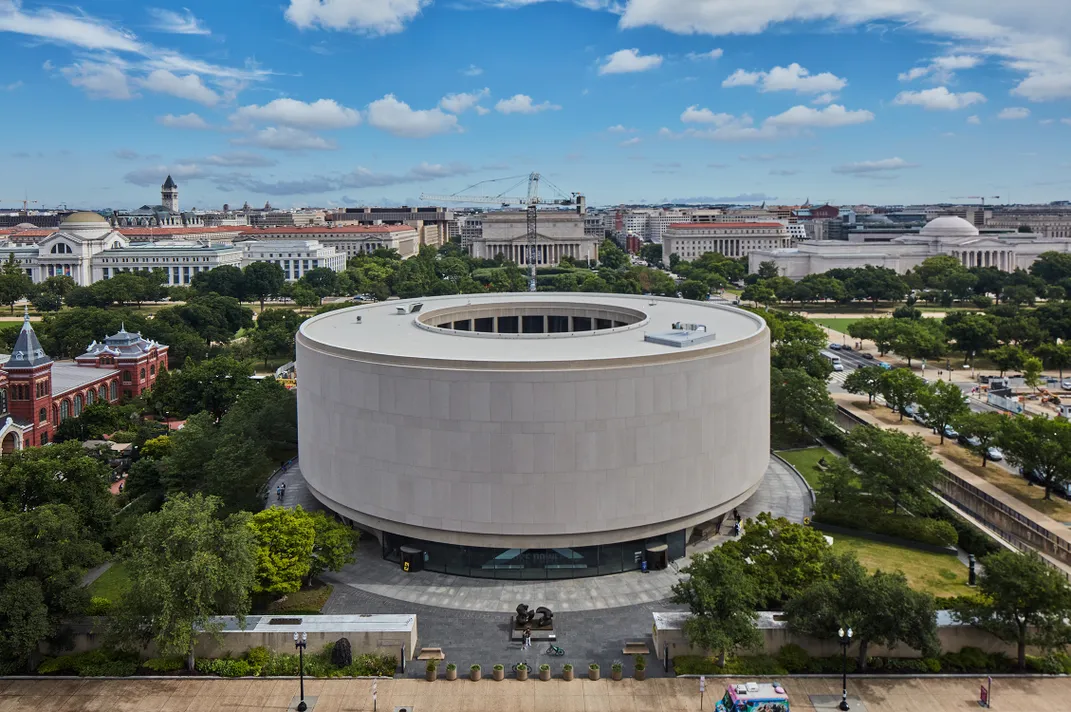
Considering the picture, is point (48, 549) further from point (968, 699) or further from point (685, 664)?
point (968, 699)

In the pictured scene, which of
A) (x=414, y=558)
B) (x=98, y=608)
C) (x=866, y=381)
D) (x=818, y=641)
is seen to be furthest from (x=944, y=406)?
(x=98, y=608)

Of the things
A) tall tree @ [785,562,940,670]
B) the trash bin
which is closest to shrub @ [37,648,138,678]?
the trash bin

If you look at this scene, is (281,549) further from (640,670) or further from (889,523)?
(889,523)

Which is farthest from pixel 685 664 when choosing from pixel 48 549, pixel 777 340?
pixel 777 340

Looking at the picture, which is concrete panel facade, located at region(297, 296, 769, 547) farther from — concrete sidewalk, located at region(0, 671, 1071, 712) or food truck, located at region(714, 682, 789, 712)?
food truck, located at region(714, 682, 789, 712)

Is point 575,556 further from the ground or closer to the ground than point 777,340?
closer to the ground

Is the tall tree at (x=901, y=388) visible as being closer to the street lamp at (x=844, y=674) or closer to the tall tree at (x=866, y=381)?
the tall tree at (x=866, y=381)
